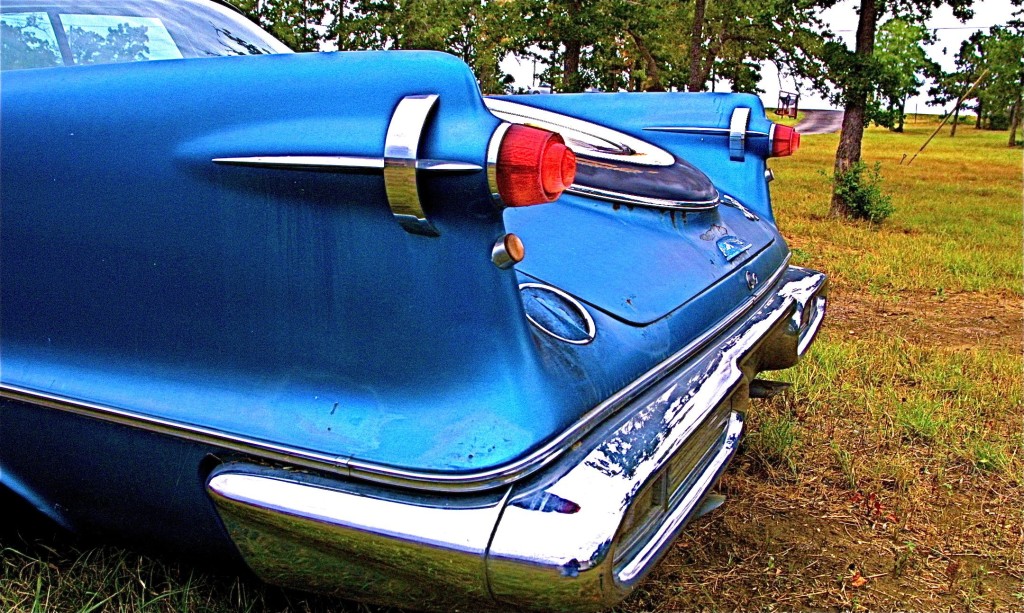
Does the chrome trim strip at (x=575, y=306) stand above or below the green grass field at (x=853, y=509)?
above

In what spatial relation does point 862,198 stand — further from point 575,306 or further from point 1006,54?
point 575,306

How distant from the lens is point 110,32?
2059mm

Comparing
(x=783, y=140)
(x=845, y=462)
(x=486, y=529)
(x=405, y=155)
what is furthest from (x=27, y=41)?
(x=845, y=462)

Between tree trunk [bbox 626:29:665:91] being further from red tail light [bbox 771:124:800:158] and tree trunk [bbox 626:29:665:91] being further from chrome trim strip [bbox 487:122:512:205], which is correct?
chrome trim strip [bbox 487:122:512:205]

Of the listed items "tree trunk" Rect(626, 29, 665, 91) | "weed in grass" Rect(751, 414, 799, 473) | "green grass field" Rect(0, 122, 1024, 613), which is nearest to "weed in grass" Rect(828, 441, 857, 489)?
"green grass field" Rect(0, 122, 1024, 613)

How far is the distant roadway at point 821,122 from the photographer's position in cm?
4044

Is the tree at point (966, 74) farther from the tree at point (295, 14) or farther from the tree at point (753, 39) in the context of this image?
the tree at point (295, 14)

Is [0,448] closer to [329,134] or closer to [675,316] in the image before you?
[329,134]

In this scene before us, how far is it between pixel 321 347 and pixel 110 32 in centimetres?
126

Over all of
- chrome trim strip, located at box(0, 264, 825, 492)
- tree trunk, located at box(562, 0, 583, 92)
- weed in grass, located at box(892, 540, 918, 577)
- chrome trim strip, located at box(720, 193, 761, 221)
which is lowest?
weed in grass, located at box(892, 540, 918, 577)

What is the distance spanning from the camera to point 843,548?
7.29 ft

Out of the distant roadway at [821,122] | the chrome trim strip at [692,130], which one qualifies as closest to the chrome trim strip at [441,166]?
the chrome trim strip at [692,130]

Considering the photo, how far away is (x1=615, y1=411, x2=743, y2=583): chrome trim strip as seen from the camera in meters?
1.37

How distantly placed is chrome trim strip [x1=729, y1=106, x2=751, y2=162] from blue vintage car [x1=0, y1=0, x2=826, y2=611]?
1447 mm
